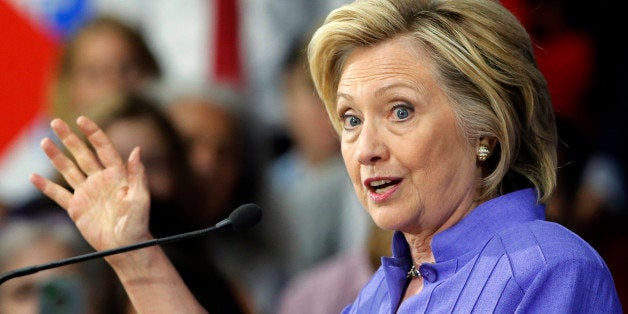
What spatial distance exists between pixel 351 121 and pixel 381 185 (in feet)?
0.57

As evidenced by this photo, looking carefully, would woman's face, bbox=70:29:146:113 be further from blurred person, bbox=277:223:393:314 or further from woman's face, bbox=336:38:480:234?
woman's face, bbox=336:38:480:234

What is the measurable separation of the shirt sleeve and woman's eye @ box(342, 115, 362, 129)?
1.86 feet

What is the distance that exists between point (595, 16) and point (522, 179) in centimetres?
217

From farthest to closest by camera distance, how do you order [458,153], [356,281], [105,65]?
[105,65], [356,281], [458,153]

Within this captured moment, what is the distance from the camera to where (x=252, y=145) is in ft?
14.1

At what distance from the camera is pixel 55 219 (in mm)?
4254

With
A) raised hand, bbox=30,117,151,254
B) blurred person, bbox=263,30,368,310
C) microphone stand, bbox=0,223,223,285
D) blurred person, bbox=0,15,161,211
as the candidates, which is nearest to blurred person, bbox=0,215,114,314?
blurred person, bbox=0,15,161,211

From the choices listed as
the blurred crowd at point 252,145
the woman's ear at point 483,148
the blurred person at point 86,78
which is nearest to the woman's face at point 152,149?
the blurred crowd at point 252,145

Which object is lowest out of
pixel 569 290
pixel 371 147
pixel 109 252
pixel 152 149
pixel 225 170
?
pixel 225 170

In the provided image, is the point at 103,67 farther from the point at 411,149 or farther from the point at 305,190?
the point at 411,149

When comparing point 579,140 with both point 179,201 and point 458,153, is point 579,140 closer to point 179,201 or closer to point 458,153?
point 179,201

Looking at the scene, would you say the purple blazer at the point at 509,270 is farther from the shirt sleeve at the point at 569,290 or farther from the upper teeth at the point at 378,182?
the upper teeth at the point at 378,182

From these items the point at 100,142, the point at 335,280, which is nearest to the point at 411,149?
the point at 100,142

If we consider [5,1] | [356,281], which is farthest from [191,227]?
[5,1]
